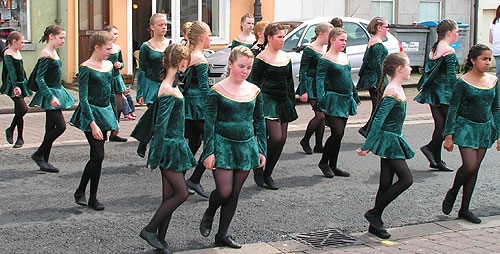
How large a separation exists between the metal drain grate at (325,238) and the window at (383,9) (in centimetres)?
1750

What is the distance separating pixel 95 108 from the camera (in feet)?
24.4

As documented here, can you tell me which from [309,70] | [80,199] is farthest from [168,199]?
[309,70]

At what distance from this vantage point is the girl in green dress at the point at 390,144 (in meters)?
6.69

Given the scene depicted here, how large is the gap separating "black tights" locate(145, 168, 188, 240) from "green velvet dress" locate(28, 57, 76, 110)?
10.5 ft

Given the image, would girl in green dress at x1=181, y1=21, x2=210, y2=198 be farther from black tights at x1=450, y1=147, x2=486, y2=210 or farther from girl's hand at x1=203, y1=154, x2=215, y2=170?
black tights at x1=450, y1=147, x2=486, y2=210

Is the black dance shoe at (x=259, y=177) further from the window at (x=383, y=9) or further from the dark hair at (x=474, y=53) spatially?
the window at (x=383, y=9)

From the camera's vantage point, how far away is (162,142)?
5.97m

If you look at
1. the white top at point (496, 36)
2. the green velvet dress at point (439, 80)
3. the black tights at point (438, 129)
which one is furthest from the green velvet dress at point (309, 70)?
the white top at point (496, 36)

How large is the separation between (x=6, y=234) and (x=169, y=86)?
193 centimetres

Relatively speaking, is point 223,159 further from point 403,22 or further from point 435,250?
point 403,22

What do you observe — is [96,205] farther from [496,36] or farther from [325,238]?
[496,36]

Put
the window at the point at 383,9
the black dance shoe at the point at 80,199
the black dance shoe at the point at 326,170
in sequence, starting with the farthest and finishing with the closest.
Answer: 1. the window at the point at 383,9
2. the black dance shoe at the point at 326,170
3. the black dance shoe at the point at 80,199

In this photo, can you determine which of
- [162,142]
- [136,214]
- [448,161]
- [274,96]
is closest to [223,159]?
[162,142]

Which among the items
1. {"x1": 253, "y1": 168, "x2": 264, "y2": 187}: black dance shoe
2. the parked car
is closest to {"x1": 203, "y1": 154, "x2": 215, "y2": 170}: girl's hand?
{"x1": 253, "y1": 168, "x2": 264, "y2": 187}: black dance shoe
